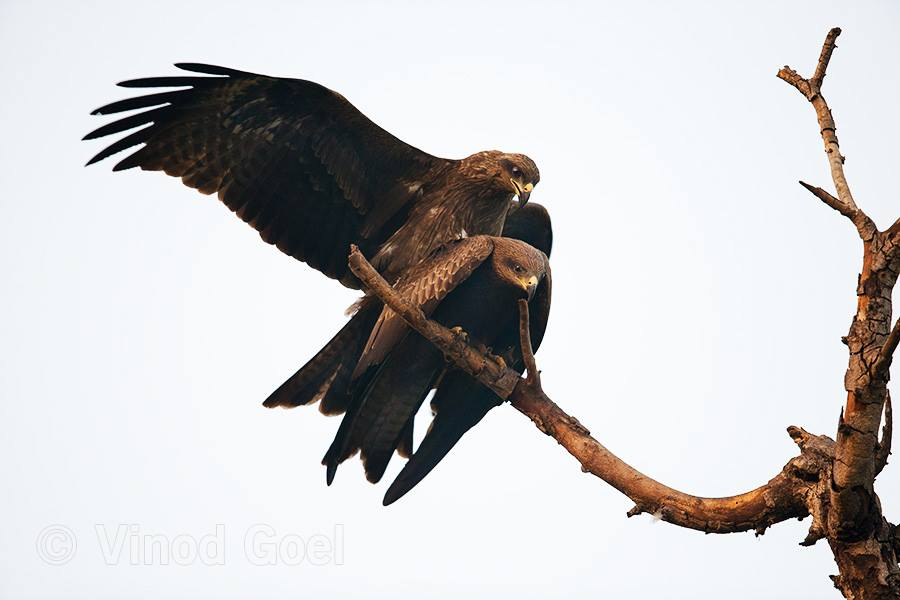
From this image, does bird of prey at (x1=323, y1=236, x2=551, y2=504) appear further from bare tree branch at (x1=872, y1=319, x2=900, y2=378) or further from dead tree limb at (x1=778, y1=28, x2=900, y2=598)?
bare tree branch at (x1=872, y1=319, x2=900, y2=378)

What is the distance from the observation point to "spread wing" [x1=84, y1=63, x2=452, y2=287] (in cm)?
668

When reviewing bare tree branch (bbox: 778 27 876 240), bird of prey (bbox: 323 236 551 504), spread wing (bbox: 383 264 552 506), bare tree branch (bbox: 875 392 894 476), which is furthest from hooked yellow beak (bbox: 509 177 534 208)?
bare tree branch (bbox: 875 392 894 476)

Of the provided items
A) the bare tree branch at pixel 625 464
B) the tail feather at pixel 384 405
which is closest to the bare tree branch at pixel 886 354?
the bare tree branch at pixel 625 464

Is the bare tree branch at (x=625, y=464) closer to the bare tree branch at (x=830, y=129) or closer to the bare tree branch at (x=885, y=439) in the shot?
the bare tree branch at (x=885, y=439)

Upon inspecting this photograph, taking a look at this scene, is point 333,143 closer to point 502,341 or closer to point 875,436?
point 502,341

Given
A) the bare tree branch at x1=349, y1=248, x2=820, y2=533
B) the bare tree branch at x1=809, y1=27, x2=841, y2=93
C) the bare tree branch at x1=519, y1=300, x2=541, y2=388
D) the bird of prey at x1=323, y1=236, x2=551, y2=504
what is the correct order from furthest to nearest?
1. the bird of prey at x1=323, y1=236, x2=551, y2=504
2. the bare tree branch at x1=519, y1=300, x2=541, y2=388
3. the bare tree branch at x1=349, y1=248, x2=820, y2=533
4. the bare tree branch at x1=809, y1=27, x2=841, y2=93

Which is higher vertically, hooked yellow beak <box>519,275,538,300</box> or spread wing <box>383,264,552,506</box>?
hooked yellow beak <box>519,275,538,300</box>

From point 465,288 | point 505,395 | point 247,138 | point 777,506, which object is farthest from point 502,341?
point 777,506

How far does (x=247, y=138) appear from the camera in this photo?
683cm

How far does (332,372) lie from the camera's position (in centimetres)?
674

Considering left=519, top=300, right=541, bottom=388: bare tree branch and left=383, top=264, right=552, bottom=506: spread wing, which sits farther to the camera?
left=383, top=264, right=552, bottom=506: spread wing

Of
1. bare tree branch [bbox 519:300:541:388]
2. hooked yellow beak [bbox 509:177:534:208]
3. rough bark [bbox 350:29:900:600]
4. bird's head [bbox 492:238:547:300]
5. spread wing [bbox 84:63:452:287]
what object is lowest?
rough bark [bbox 350:29:900:600]

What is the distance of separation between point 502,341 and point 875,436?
3236 mm

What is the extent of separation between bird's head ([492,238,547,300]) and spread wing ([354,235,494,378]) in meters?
0.10
